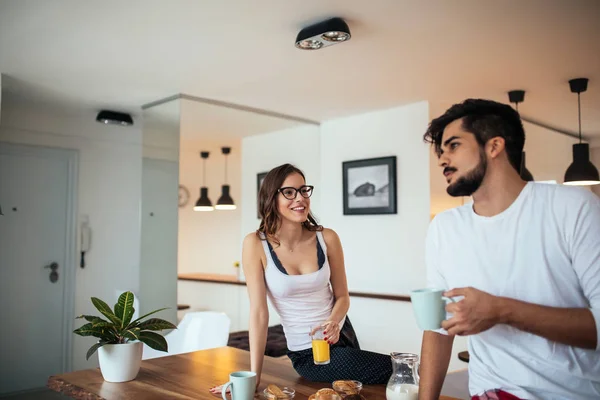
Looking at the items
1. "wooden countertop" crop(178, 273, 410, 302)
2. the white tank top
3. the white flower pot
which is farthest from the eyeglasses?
"wooden countertop" crop(178, 273, 410, 302)

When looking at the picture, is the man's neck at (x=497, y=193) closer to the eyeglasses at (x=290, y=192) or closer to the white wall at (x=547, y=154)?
the eyeglasses at (x=290, y=192)

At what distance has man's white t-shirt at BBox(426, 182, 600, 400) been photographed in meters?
1.20

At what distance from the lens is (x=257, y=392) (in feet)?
5.77

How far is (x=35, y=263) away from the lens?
484 cm

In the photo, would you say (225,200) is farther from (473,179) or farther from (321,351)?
(473,179)

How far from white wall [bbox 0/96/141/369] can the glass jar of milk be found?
4188mm

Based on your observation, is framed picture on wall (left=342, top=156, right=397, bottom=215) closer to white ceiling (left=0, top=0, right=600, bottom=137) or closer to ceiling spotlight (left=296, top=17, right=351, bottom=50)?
white ceiling (left=0, top=0, right=600, bottom=137)

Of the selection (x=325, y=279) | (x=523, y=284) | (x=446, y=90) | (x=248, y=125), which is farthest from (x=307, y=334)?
(x=248, y=125)

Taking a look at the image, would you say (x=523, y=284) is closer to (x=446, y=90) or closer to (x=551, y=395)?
(x=551, y=395)

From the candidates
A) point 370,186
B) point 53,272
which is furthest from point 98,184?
point 370,186

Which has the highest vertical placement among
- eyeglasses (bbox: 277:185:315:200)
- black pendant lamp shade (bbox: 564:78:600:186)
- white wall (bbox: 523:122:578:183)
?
white wall (bbox: 523:122:578:183)

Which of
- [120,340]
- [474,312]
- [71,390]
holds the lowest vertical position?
[71,390]

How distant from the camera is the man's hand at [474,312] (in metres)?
1.15

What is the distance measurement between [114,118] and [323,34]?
2.77 metres
